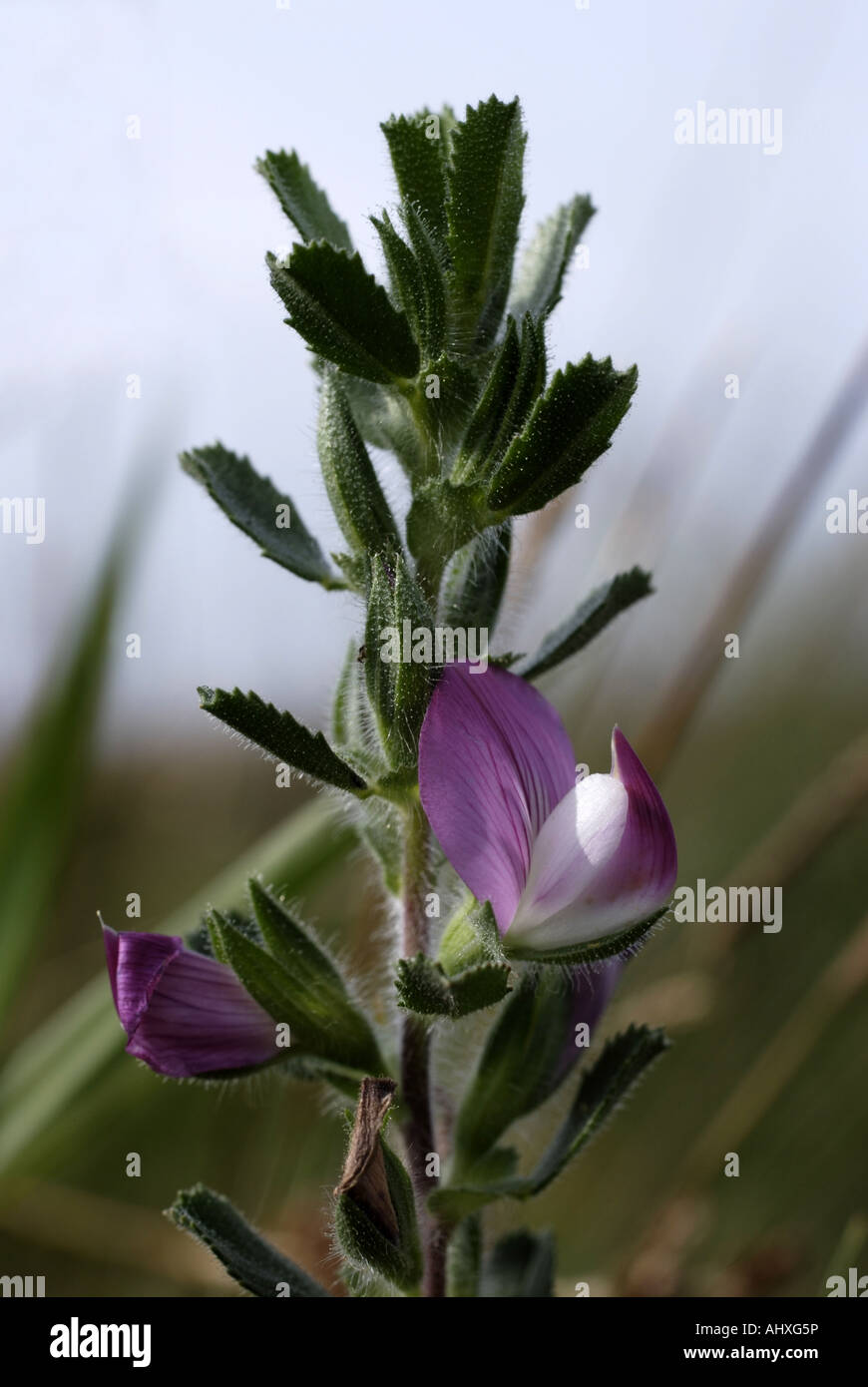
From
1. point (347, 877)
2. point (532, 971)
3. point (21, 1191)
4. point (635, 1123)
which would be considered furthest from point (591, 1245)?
point (532, 971)

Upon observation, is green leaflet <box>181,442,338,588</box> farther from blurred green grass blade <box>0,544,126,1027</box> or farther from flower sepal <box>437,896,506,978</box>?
blurred green grass blade <box>0,544,126,1027</box>

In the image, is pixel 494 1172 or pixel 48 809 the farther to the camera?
pixel 48 809

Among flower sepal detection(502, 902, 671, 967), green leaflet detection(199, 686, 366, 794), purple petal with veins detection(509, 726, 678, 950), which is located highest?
green leaflet detection(199, 686, 366, 794)

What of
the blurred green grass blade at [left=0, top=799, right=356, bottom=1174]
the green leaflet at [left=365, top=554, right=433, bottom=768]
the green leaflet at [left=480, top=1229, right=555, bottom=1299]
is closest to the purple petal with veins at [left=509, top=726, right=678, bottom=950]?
the green leaflet at [left=365, top=554, right=433, bottom=768]

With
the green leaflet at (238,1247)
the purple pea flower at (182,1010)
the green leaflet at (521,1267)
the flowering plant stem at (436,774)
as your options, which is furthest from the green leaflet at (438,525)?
the green leaflet at (521,1267)

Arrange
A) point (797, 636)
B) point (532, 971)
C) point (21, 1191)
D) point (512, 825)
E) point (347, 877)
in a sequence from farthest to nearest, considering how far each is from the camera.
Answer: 1. point (797, 636)
2. point (347, 877)
3. point (21, 1191)
4. point (532, 971)
5. point (512, 825)

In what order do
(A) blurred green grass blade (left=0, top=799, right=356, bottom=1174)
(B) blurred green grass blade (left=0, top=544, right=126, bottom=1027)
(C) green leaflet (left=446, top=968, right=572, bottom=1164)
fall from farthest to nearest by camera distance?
(B) blurred green grass blade (left=0, top=544, right=126, bottom=1027)
(A) blurred green grass blade (left=0, top=799, right=356, bottom=1174)
(C) green leaflet (left=446, top=968, right=572, bottom=1164)

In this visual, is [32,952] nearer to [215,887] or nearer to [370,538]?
[215,887]
